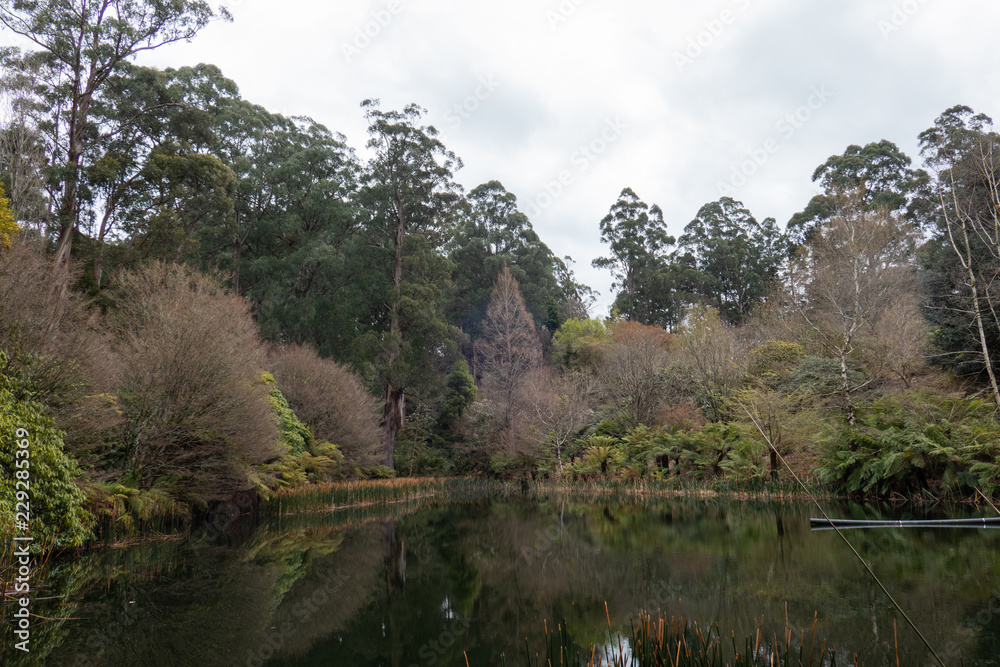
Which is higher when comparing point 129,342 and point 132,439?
point 129,342

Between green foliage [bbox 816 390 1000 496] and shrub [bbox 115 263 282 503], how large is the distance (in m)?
12.8

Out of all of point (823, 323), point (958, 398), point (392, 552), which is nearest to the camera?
point (392, 552)

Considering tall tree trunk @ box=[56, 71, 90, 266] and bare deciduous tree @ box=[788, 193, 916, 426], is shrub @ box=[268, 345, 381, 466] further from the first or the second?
bare deciduous tree @ box=[788, 193, 916, 426]

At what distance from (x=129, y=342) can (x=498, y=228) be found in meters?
31.1

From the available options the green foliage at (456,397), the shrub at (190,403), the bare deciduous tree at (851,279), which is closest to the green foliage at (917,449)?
the bare deciduous tree at (851,279)

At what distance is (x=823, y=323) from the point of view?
20.1 meters

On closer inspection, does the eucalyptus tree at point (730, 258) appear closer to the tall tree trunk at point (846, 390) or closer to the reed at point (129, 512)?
the tall tree trunk at point (846, 390)

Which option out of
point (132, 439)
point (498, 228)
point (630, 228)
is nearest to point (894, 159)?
point (630, 228)

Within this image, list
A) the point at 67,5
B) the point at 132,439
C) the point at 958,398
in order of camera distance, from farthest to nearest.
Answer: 1. the point at 67,5
2. the point at 958,398
3. the point at 132,439

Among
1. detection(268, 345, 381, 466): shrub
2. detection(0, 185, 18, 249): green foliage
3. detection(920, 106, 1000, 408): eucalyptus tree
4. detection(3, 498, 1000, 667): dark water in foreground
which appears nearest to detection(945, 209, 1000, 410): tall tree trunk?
detection(920, 106, 1000, 408): eucalyptus tree

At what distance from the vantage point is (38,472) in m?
6.77

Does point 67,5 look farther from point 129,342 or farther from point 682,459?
point 682,459

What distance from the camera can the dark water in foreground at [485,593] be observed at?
4.37 m

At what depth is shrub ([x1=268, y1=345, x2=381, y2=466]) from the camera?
18438 mm
